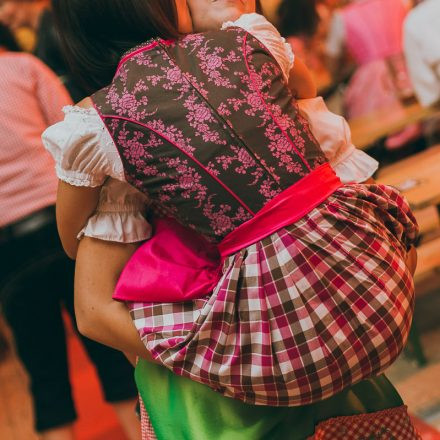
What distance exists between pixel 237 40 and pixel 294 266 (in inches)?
15.9

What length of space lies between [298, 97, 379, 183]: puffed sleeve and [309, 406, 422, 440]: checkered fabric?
454mm

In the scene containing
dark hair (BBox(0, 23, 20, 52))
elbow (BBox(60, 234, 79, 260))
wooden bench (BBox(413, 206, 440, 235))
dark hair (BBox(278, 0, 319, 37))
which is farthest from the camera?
dark hair (BBox(278, 0, 319, 37))

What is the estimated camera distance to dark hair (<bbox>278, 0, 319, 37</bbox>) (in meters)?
4.55

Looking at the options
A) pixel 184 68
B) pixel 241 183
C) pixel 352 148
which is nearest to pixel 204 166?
pixel 241 183

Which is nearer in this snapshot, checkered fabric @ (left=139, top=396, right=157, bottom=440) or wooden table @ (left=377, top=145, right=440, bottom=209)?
checkered fabric @ (left=139, top=396, right=157, bottom=440)

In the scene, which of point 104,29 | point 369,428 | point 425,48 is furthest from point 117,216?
point 425,48

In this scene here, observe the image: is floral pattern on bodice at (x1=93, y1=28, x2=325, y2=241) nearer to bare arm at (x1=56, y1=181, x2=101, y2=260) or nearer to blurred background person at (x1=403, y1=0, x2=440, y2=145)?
bare arm at (x1=56, y1=181, x2=101, y2=260)

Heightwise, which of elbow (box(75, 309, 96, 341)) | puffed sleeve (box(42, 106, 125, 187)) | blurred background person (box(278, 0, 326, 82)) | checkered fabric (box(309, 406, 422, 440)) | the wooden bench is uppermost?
puffed sleeve (box(42, 106, 125, 187))

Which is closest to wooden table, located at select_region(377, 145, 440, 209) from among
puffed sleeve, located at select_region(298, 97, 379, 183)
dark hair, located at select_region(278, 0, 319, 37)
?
puffed sleeve, located at select_region(298, 97, 379, 183)

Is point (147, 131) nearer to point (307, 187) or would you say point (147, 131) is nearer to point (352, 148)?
point (307, 187)

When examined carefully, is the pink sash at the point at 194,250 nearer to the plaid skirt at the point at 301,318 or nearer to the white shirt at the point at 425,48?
the plaid skirt at the point at 301,318

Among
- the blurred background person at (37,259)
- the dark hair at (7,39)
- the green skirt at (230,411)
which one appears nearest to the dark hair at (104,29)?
the green skirt at (230,411)

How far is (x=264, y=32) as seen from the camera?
50.4 inches

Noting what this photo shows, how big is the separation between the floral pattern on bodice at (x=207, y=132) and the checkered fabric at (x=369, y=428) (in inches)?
16.5
